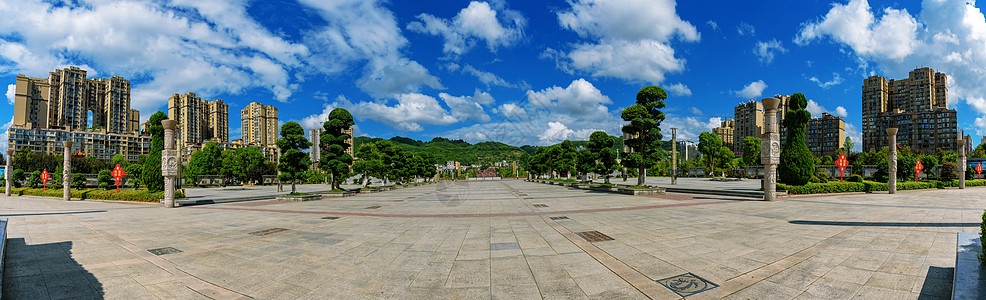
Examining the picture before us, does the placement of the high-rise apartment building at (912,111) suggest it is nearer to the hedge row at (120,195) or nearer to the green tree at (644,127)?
the green tree at (644,127)

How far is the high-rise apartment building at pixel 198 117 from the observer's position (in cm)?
12812

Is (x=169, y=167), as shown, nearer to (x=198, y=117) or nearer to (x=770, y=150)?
(x=770, y=150)

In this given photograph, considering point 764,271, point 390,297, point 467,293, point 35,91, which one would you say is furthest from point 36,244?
point 35,91

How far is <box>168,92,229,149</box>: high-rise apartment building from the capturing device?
128125 millimetres

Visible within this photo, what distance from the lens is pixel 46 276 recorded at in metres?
5.25

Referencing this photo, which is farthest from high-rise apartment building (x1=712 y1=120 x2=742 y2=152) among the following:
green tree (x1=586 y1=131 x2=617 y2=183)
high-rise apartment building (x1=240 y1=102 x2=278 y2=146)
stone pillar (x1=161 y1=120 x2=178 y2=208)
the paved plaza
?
high-rise apartment building (x1=240 y1=102 x2=278 y2=146)

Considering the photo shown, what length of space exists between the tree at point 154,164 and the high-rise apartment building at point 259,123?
128 metres

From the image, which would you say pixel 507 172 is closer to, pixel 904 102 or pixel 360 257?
pixel 360 257

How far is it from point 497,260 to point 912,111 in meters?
167

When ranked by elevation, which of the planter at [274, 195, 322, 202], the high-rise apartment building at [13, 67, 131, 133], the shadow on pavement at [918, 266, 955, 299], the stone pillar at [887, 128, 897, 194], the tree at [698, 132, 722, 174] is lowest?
the planter at [274, 195, 322, 202]

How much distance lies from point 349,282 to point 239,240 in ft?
16.5

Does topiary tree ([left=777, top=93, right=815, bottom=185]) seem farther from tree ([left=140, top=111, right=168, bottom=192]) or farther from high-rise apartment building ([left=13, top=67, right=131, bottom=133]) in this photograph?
high-rise apartment building ([left=13, top=67, right=131, bottom=133])

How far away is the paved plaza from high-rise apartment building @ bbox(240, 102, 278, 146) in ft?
467

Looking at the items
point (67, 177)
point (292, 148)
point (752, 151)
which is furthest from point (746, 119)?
point (67, 177)
